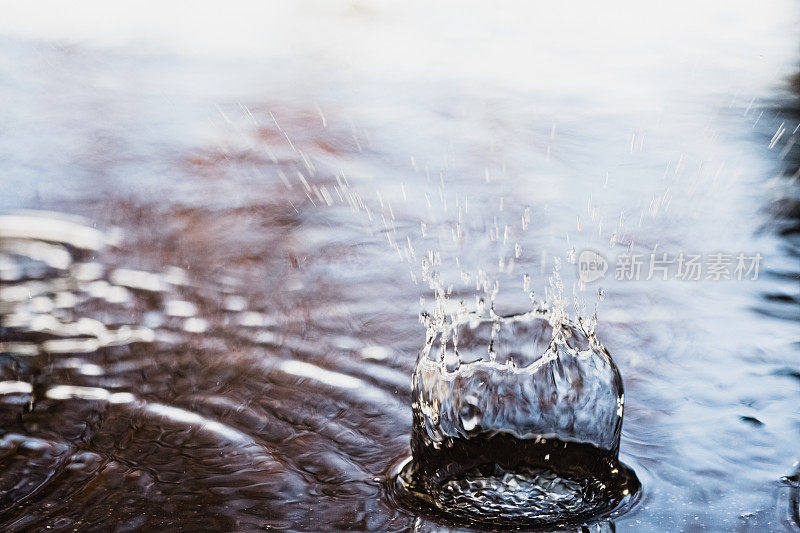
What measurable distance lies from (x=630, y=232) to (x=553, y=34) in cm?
248

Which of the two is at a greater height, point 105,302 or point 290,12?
point 290,12

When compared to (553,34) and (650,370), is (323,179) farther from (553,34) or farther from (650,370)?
(553,34)

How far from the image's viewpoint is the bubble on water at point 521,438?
1068 millimetres

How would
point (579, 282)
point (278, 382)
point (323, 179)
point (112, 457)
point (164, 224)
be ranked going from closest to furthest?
1. point (112, 457)
2. point (278, 382)
3. point (579, 282)
4. point (164, 224)
5. point (323, 179)

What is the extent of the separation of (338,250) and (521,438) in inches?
35.5

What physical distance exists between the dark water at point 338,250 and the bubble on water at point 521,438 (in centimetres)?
4

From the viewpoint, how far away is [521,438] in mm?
1176

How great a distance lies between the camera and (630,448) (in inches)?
46.8

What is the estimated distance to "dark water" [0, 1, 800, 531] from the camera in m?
1.12

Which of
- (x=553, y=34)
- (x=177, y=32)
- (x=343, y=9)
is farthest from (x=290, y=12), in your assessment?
(x=553, y=34)

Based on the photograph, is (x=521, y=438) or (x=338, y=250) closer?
(x=521, y=438)

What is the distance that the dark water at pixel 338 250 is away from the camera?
1.12 m

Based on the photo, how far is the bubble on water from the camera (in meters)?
1.07

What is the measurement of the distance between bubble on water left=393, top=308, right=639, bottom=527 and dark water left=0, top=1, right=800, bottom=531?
0.14 feet
